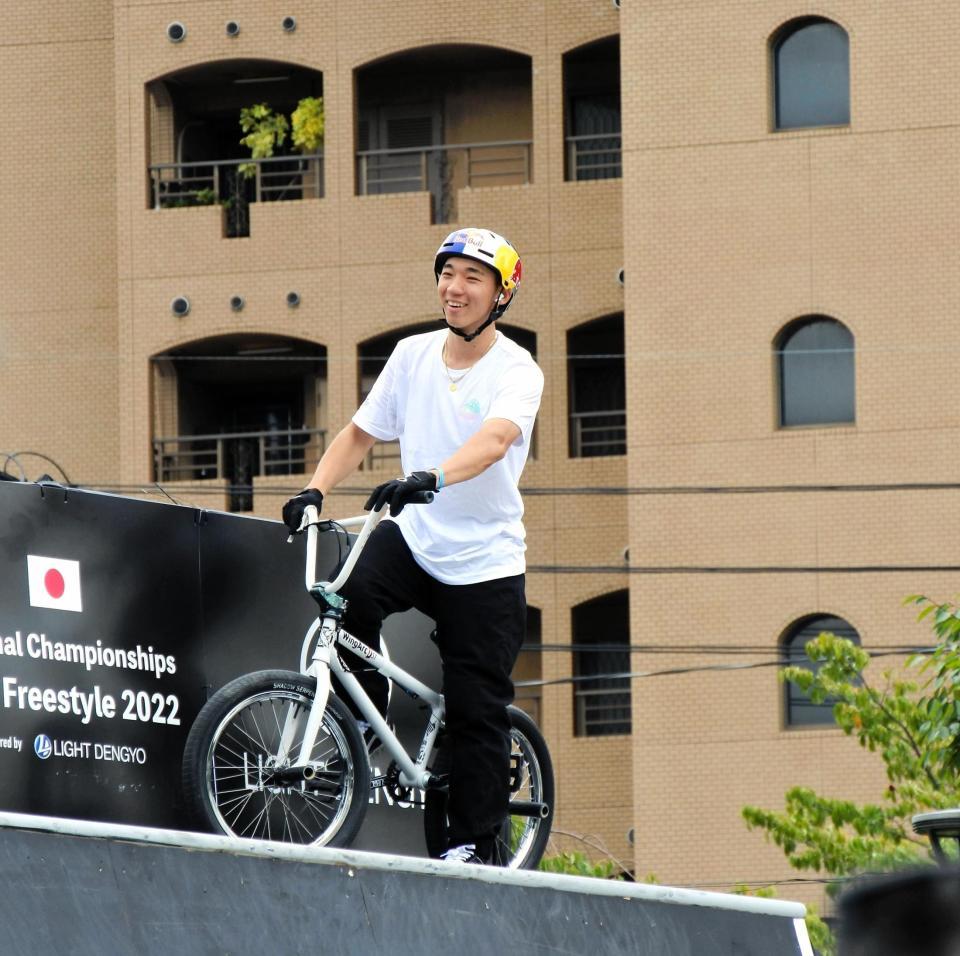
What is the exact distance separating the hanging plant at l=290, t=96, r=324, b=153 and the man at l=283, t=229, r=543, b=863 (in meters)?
26.5

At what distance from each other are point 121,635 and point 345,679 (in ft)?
2.85

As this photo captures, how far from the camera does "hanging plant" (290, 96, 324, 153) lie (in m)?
32.8

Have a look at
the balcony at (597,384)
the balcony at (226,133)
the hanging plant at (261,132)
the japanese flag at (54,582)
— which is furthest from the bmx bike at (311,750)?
the hanging plant at (261,132)

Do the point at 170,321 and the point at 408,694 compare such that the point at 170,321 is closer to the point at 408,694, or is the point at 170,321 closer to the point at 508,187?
the point at 508,187

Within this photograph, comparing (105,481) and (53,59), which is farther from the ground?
(53,59)

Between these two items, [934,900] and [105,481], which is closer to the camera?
[934,900]

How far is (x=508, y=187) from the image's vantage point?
31359mm

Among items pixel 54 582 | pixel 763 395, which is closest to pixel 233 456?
pixel 763 395

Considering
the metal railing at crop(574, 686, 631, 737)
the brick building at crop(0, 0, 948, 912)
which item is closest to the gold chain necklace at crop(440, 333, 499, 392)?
the brick building at crop(0, 0, 948, 912)

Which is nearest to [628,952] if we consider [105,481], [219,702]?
[219,702]

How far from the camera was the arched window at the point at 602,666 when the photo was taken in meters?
31.0

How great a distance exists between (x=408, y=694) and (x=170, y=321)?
2574cm

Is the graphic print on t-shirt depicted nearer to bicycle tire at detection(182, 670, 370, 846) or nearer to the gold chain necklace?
the gold chain necklace

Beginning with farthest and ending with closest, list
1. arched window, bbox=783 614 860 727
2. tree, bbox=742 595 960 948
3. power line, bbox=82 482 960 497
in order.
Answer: arched window, bbox=783 614 860 727, power line, bbox=82 482 960 497, tree, bbox=742 595 960 948
